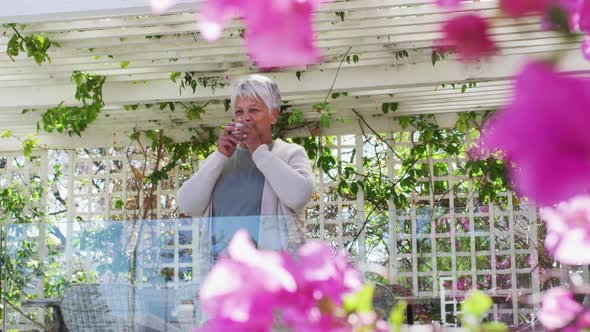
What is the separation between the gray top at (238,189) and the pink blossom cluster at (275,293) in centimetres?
220

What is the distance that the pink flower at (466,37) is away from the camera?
0.36 metres

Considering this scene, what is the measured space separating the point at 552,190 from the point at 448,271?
3.13 meters

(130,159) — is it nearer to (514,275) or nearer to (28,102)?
(28,102)

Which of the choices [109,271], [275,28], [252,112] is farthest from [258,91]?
[275,28]

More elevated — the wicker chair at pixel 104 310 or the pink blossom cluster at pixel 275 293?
the pink blossom cluster at pixel 275 293

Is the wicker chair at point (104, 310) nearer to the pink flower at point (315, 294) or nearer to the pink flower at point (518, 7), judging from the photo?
the pink flower at point (315, 294)

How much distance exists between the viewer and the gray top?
266cm

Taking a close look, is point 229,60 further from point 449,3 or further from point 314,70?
point 449,3

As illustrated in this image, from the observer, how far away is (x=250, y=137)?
2.78 metres

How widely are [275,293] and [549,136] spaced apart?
163 mm

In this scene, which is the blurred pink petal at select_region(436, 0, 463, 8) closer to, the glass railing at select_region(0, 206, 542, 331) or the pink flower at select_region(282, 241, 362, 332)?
the pink flower at select_region(282, 241, 362, 332)

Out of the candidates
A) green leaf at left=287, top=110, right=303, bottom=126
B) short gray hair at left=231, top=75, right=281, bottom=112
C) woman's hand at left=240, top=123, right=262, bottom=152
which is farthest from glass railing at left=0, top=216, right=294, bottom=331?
green leaf at left=287, top=110, right=303, bottom=126

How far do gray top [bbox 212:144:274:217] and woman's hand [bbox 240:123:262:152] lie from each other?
1.6 inches

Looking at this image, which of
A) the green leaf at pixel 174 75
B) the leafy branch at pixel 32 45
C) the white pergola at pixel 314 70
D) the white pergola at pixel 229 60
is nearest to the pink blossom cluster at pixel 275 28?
the white pergola at pixel 314 70
